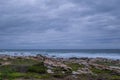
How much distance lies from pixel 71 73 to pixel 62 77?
188 cm

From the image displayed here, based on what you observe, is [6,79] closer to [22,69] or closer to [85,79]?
[22,69]

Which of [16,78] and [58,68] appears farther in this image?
[58,68]

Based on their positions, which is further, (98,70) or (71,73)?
(98,70)

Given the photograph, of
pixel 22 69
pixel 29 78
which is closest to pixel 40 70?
pixel 22 69

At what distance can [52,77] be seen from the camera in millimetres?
17906

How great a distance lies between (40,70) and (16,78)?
2.83m

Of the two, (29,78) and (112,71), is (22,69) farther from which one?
(112,71)

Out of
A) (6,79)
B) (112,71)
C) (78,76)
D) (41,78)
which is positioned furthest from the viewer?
(112,71)

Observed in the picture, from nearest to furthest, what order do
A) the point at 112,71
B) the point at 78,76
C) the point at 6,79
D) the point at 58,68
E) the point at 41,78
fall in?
the point at 6,79
the point at 41,78
the point at 78,76
the point at 58,68
the point at 112,71

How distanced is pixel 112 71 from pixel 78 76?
5003 millimetres

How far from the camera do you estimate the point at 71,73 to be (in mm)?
19781

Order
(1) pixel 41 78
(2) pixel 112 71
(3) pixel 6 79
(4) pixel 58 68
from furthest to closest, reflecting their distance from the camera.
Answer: (2) pixel 112 71 → (4) pixel 58 68 → (1) pixel 41 78 → (3) pixel 6 79

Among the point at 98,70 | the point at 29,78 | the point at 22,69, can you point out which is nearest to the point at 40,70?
the point at 22,69

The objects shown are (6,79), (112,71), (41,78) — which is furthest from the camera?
(112,71)
